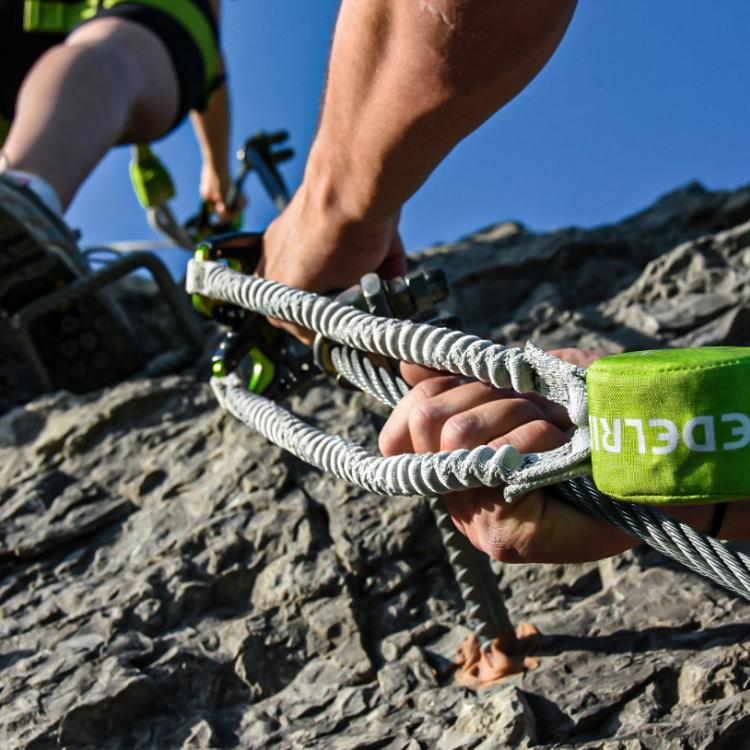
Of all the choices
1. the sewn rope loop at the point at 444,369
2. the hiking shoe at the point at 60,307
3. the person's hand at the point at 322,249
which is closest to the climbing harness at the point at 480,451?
the sewn rope loop at the point at 444,369

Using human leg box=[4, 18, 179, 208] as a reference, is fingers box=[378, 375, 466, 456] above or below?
below

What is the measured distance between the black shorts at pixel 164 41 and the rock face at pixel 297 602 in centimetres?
116

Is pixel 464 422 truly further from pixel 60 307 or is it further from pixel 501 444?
pixel 60 307

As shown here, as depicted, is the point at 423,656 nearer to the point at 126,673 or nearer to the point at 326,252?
the point at 126,673

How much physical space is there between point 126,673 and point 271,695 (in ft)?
0.69

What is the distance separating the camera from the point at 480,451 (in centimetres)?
84

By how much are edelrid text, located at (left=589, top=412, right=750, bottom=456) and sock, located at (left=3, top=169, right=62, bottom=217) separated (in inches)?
71.7

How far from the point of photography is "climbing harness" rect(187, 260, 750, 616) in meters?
0.80

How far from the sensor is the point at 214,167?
157 inches

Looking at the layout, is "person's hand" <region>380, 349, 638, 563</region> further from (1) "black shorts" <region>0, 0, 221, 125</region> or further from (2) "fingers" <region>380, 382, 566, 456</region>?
(1) "black shorts" <region>0, 0, 221, 125</region>

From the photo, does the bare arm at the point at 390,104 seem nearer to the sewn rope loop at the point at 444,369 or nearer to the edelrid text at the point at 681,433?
the sewn rope loop at the point at 444,369

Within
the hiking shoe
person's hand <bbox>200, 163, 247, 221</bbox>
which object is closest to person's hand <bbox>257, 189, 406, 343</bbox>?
the hiking shoe

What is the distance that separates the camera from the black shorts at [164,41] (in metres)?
2.73

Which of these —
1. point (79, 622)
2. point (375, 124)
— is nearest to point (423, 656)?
point (79, 622)
